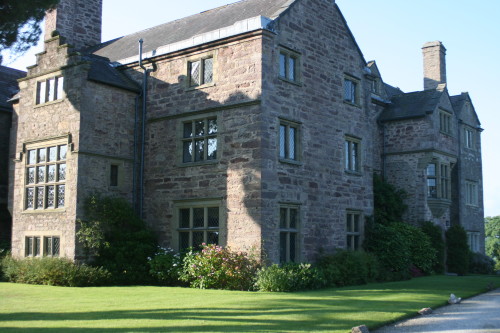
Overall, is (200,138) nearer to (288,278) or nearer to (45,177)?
(45,177)

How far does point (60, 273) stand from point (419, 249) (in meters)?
14.5

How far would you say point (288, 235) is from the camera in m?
18.7

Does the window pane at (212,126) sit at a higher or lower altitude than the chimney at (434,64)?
lower

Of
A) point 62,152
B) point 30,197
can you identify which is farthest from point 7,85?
point 62,152

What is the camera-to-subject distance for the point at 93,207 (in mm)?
19219

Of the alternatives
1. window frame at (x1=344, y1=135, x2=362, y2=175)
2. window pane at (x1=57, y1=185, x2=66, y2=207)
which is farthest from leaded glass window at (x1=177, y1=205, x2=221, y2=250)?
window frame at (x1=344, y1=135, x2=362, y2=175)

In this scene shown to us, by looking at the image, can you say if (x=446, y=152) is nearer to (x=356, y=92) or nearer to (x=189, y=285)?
(x=356, y=92)

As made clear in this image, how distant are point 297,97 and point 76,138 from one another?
734 centimetres

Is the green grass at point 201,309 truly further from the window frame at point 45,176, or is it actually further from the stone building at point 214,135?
the window frame at point 45,176

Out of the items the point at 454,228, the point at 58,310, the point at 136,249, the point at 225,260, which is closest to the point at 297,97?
the point at 225,260

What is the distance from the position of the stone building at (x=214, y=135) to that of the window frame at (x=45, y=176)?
6cm

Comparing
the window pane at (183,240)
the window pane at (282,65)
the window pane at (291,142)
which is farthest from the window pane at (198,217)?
the window pane at (282,65)

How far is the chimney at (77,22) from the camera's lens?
88.1 ft

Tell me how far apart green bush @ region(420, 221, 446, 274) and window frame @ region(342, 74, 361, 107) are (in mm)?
7310
